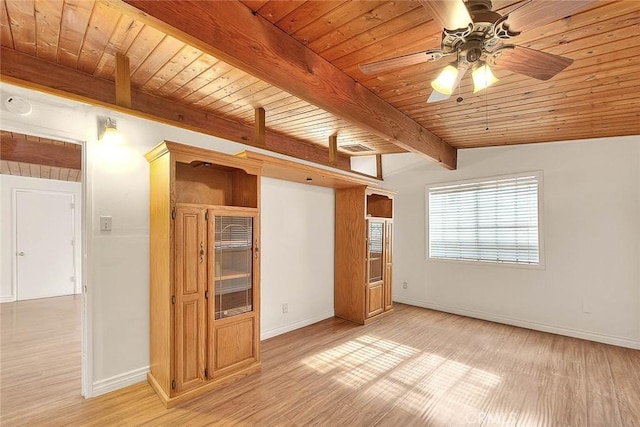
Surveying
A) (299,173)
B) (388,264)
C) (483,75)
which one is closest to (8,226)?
(299,173)

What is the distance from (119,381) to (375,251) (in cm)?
336

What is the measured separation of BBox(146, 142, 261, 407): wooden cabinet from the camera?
7.72 feet

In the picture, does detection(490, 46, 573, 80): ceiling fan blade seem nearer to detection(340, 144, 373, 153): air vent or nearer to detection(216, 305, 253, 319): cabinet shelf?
detection(216, 305, 253, 319): cabinet shelf

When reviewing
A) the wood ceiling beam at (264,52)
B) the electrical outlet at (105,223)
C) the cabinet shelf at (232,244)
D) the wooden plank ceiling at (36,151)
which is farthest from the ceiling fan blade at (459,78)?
the wooden plank ceiling at (36,151)

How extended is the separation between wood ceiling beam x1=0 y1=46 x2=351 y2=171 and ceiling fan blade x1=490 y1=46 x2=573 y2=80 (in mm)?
2269

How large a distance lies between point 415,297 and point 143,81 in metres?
4.95

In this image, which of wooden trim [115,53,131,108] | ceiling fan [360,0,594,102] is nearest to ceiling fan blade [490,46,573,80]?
ceiling fan [360,0,594,102]

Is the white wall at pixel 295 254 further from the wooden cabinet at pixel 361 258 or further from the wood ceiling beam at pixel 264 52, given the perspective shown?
the wood ceiling beam at pixel 264 52

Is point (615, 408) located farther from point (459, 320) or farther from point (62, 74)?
point (62, 74)

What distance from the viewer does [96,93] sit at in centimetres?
238

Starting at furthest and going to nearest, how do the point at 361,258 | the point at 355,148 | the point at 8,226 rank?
1. the point at 8,226
2. the point at 355,148
3. the point at 361,258

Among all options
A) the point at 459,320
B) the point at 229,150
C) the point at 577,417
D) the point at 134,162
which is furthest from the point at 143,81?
the point at 459,320

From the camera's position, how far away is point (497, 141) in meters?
4.18

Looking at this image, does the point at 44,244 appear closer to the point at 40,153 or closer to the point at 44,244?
the point at 44,244
